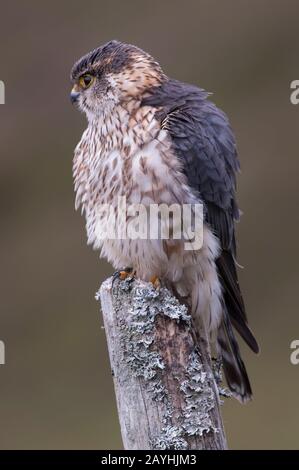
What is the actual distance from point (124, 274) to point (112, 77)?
0.99 m

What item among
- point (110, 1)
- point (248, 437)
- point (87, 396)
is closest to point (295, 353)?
point (248, 437)

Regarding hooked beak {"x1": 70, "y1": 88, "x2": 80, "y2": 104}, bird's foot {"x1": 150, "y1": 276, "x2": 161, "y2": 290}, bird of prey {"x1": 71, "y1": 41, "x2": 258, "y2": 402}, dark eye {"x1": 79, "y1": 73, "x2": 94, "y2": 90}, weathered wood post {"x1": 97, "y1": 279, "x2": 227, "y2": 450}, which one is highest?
dark eye {"x1": 79, "y1": 73, "x2": 94, "y2": 90}

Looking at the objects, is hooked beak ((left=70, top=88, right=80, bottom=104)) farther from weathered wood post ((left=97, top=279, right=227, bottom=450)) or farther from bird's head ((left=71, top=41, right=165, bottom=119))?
weathered wood post ((left=97, top=279, right=227, bottom=450))

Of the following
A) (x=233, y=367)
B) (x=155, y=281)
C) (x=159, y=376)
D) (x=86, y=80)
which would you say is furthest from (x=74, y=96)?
(x=159, y=376)

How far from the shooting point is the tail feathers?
4.57 m

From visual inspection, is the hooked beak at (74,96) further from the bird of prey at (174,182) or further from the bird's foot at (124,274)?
the bird's foot at (124,274)

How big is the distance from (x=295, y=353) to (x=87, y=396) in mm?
1851

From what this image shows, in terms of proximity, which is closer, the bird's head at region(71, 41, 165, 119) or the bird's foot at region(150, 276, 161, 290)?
the bird's foot at region(150, 276, 161, 290)

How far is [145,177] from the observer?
175 inches

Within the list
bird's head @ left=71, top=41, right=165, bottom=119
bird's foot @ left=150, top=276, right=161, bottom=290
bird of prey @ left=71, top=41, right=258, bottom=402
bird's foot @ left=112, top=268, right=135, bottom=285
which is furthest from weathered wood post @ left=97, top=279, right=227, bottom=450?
bird's head @ left=71, top=41, right=165, bottom=119

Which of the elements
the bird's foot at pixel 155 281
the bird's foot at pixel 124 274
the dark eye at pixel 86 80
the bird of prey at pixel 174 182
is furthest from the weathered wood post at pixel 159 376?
the dark eye at pixel 86 80

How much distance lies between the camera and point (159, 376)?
383 cm

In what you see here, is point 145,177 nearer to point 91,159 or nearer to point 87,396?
point 91,159

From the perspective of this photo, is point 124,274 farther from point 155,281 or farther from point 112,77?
point 112,77
